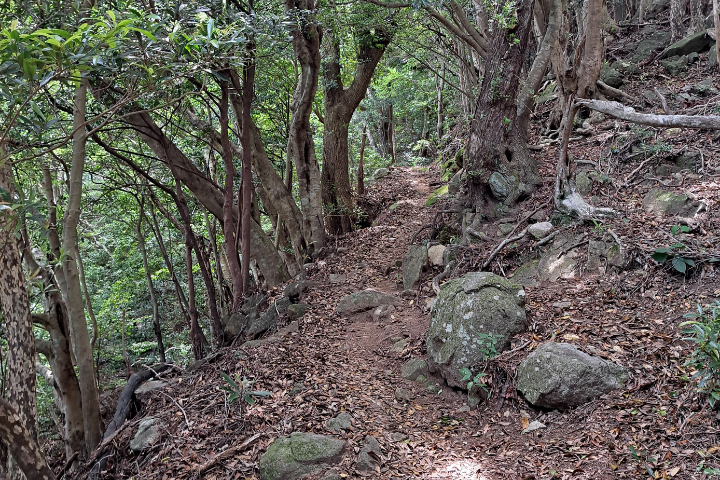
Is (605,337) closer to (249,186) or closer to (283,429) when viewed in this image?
(283,429)

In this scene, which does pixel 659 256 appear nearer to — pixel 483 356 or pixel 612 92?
pixel 483 356

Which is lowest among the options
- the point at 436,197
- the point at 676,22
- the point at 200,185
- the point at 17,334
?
the point at 436,197

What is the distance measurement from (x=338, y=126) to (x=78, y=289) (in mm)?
6342

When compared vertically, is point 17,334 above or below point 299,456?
above

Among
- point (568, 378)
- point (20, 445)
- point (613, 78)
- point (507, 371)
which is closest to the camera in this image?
point (20, 445)

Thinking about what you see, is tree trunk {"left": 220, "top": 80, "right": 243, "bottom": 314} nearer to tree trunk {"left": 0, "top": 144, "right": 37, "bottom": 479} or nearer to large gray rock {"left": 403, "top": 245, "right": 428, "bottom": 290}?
large gray rock {"left": 403, "top": 245, "right": 428, "bottom": 290}

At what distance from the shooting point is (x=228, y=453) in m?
3.94

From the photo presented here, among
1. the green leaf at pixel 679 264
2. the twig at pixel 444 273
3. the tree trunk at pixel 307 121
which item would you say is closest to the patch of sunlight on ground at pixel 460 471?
the green leaf at pixel 679 264

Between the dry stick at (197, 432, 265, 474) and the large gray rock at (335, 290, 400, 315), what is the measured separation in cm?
301

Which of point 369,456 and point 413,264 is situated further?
point 413,264

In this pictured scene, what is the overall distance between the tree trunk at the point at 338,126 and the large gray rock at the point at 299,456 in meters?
6.38

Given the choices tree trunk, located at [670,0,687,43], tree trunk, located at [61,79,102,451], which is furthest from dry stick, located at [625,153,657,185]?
tree trunk, located at [670,0,687,43]

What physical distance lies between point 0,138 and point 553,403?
4429 millimetres

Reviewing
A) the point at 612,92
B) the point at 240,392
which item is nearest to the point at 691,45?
the point at 612,92
